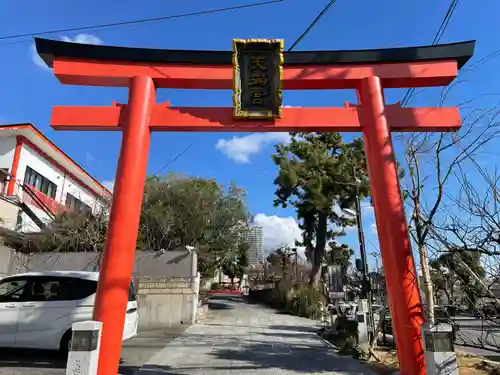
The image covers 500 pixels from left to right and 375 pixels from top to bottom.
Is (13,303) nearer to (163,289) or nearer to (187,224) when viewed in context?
(163,289)

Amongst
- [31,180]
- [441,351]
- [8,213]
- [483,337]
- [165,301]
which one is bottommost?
[483,337]

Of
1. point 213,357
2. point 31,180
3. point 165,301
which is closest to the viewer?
point 213,357

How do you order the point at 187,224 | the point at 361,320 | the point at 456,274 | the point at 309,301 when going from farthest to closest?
the point at 309,301 → the point at 187,224 → the point at 361,320 → the point at 456,274

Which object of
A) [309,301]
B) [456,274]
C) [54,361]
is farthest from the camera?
[309,301]

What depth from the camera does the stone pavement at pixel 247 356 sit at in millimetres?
6680

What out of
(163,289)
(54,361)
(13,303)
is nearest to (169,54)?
(13,303)

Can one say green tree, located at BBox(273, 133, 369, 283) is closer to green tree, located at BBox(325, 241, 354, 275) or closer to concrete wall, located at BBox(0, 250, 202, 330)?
green tree, located at BBox(325, 241, 354, 275)

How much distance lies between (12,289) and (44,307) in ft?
2.93

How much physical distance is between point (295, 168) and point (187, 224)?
7.36 metres

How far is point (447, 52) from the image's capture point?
661 centimetres

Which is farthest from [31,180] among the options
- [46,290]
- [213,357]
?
[213,357]

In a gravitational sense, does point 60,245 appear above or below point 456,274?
above

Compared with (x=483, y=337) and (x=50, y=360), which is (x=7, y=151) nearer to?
(x=50, y=360)

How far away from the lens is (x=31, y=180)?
20.3 metres
